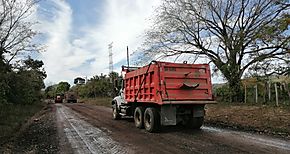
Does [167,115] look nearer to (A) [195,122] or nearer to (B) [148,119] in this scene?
(B) [148,119]

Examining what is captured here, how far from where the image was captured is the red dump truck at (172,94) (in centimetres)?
1093

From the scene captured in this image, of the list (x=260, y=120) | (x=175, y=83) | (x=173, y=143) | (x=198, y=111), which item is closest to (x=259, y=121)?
(x=260, y=120)

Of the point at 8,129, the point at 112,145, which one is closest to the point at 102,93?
the point at 8,129

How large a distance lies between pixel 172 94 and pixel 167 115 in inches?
31.1

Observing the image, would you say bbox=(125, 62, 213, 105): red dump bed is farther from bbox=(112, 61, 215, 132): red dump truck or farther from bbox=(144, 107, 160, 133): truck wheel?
bbox=(144, 107, 160, 133): truck wheel

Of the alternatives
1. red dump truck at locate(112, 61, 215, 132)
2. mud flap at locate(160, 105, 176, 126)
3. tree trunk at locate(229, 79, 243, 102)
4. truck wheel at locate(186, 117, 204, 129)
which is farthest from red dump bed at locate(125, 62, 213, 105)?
tree trunk at locate(229, 79, 243, 102)

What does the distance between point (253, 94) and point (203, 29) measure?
23.2 feet

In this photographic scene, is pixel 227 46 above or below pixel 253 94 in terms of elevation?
above

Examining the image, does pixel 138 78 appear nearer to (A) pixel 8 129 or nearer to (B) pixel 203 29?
(A) pixel 8 129

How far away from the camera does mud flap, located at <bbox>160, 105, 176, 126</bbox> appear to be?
36.1 feet

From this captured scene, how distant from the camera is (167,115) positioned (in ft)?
36.2

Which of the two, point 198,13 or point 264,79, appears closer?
point 264,79

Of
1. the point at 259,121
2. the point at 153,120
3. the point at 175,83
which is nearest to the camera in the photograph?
the point at 175,83

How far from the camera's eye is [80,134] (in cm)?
1108
